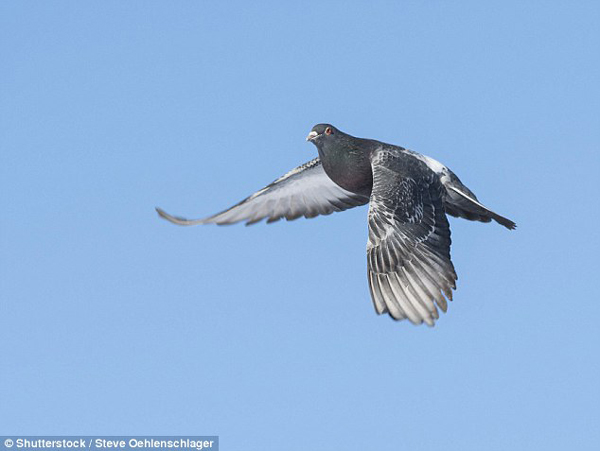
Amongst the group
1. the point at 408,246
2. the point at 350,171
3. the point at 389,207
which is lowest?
the point at 408,246

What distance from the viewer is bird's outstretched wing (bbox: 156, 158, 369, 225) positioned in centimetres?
2244

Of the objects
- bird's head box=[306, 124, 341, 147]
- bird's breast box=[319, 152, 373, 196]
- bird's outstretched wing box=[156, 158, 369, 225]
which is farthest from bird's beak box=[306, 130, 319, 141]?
bird's outstretched wing box=[156, 158, 369, 225]

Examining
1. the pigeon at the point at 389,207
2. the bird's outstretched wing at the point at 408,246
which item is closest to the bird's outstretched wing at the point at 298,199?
the pigeon at the point at 389,207

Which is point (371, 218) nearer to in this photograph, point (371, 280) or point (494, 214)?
point (371, 280)

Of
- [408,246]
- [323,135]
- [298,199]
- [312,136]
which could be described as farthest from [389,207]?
[298,199]

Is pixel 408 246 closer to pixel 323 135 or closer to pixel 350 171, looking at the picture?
pixel 350 171

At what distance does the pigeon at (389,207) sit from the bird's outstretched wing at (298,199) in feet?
0.09

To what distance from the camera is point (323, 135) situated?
20812 mm

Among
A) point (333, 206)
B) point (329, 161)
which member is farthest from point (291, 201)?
point (329, 161)

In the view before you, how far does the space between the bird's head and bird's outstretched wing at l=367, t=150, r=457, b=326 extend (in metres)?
1.83

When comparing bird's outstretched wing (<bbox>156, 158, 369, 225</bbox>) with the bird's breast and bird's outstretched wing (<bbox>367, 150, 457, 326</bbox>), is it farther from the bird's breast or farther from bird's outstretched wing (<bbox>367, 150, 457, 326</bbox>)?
bird's outstretched wing (<bbox>367, 150, 457, 326</bbox>)

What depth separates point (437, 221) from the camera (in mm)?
18188

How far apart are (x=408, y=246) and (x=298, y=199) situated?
6.33m

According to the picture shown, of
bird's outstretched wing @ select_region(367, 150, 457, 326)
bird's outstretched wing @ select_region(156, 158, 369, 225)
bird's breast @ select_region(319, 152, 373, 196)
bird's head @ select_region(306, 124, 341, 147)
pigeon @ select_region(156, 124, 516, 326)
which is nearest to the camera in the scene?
bird's outstretched wing @ select_region(367, 150, 457, 326)
